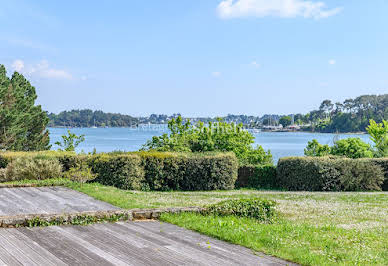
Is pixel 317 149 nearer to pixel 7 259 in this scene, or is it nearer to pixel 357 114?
pixel 7 259

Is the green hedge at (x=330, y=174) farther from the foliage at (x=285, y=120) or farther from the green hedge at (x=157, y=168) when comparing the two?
the foliage at (x=285, y=120)

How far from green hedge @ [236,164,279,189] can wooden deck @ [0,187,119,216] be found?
1029 cm

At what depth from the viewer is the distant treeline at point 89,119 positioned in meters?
88.0

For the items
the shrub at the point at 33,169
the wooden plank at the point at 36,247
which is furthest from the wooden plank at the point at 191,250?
the shrub at the point at 33,169

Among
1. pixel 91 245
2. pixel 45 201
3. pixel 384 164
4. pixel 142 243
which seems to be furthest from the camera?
pixel 384 164

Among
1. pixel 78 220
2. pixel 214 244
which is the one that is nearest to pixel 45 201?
pixel 78 220

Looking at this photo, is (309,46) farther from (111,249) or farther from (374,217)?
(111,249)

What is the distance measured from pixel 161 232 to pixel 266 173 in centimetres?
1440

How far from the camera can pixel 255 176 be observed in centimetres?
2130

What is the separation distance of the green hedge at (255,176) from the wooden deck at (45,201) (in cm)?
1029

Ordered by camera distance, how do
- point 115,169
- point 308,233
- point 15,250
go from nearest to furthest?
point 15,250 < point 308,233 < point 115,169

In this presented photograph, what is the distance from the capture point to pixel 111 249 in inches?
249

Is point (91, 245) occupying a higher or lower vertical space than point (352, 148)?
higher

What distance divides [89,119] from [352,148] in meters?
73.9
